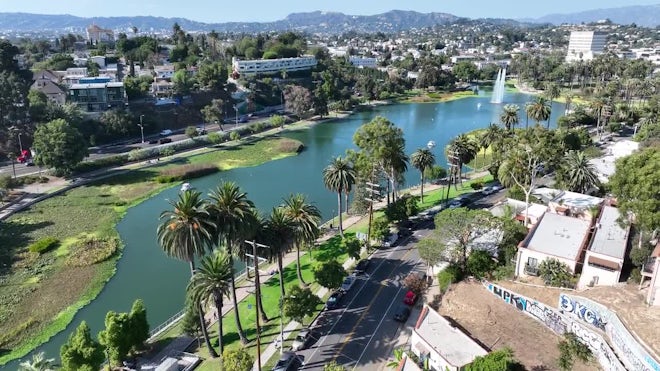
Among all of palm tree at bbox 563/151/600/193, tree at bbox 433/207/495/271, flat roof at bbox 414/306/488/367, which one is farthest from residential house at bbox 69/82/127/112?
flat roof at bbox 414/306/488/367

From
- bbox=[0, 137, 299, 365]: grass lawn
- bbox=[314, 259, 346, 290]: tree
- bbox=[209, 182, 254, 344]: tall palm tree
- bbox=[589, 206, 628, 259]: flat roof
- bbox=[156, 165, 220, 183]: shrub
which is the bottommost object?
bbox=[0, 137, 299, 365]: grass lawn

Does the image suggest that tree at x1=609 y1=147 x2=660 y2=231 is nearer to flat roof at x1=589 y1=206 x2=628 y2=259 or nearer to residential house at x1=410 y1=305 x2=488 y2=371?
flat roof at x1=589 y1=206 x2=628 y2=259

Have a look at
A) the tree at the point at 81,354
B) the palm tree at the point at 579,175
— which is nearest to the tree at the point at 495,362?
the tree at the point at 81,354

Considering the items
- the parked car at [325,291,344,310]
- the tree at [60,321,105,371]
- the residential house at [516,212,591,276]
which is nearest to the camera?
the tree at [60,321,105,371]

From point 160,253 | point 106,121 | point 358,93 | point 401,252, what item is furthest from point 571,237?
point 358,93

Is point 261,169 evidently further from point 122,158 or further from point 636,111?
point 636,111

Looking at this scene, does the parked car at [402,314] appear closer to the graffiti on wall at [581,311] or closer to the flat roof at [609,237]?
the graffiti on wall at [581,311]

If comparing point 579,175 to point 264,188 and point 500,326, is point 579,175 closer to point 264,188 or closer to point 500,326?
point 500,326
